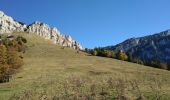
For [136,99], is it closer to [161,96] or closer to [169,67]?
[161,96]

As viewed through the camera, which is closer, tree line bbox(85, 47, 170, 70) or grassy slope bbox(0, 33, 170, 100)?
grassy slope bbox(0, 33, 170, 100)

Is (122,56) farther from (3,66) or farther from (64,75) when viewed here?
(3,66)

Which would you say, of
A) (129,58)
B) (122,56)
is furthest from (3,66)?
(122,56)

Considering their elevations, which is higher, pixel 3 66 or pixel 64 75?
pixel 3 66

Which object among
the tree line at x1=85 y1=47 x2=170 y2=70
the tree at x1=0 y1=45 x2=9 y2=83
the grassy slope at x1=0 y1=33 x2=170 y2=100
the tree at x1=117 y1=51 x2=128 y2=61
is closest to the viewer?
the grassy slope at x1=0 y1=33 x2=170 y2=100

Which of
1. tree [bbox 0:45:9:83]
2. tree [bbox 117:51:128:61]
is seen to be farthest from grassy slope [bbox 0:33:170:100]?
tree [bbox 117:51:128:61]

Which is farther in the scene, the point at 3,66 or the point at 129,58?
the point at 129,58

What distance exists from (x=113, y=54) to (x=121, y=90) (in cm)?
10704

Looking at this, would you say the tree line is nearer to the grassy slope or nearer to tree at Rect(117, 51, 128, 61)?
tree at Rect(117, 51, 128, 61)

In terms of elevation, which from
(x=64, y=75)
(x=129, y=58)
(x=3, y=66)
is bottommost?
(x=64, y=75)

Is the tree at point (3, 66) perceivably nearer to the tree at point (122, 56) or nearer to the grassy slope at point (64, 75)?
the grassy slope at point (64, 75)

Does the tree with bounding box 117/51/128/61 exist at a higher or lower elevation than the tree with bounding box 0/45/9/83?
higher

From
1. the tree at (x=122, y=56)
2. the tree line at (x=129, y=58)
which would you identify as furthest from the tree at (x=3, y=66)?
the tree at (x=122, y=56)

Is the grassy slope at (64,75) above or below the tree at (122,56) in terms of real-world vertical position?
below
